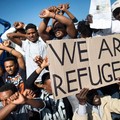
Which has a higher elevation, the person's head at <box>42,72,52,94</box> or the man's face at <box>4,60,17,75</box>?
the man's face at <box>4,60,17,75</box>

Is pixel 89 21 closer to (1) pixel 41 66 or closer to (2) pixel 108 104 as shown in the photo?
(1) pixel 41 66

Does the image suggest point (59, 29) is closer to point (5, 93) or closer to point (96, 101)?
point (96, 101)

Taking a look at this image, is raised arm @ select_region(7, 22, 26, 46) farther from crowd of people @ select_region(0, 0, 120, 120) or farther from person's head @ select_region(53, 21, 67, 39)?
person's head @ select_region(53, 21, 67, 39)

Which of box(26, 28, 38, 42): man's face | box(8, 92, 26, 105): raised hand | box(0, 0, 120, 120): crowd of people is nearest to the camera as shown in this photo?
box(8, 92, 26, 105): raised hand

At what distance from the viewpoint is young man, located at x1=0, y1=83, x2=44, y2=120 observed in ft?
8.85

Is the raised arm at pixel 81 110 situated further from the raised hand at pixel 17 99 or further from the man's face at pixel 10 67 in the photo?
the man's face at pixel 10 67

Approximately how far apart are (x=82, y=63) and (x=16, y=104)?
2.44ft

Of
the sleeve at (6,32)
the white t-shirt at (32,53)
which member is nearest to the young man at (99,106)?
the white t-shirt at (32,53)

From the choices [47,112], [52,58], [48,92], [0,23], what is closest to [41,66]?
[48,92]

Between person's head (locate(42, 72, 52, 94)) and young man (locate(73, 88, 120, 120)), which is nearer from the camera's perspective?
young man (locate(73, 88, 120, 120))

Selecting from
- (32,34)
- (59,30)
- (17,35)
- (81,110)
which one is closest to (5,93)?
(81,110)

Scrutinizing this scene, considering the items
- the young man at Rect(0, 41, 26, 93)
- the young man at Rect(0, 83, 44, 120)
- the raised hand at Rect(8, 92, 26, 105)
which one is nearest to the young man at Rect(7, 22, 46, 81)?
the young man at Rect(0, 41, 26, 93)

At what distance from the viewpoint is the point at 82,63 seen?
9.61 feet

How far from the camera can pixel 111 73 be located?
309 centimetres
